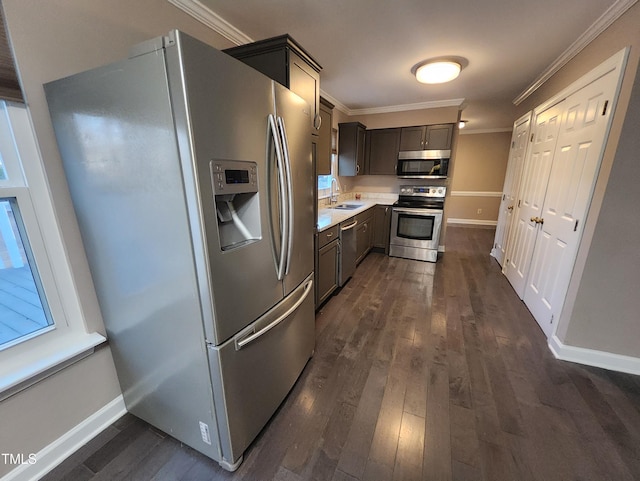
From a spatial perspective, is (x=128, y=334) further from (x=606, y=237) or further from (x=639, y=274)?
(x=639, y=274)

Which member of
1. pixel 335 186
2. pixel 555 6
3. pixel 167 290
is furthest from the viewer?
pixel 335 186

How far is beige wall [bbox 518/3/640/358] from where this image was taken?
1.60 metres

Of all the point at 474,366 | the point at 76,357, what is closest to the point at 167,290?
the point at 76,357

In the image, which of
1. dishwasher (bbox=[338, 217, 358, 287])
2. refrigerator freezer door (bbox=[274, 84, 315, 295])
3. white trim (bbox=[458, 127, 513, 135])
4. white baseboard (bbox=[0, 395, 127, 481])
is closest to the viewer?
white baseboard (bbox=[0, 395, 127, 481])

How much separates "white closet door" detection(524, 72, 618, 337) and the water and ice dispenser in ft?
7.72

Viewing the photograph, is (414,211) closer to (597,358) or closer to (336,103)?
(336,103)

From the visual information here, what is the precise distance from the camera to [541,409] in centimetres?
157

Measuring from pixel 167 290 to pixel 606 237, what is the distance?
270 centimetres

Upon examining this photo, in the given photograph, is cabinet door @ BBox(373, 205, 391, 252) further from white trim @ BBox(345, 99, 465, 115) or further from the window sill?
the window sill

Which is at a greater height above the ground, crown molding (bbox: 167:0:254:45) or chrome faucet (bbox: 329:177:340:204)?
crown molding (bbox: 167:0:254:45)

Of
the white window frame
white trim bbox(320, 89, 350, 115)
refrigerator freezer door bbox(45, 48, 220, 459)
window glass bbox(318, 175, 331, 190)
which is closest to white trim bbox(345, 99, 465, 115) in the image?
white trim bbox(320, 89, 350, 115)

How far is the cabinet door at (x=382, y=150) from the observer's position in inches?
171

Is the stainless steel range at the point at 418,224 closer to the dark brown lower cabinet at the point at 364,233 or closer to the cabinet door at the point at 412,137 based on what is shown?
the dark brown lower cabinet at the point at 364,233

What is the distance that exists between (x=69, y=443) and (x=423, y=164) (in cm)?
476
